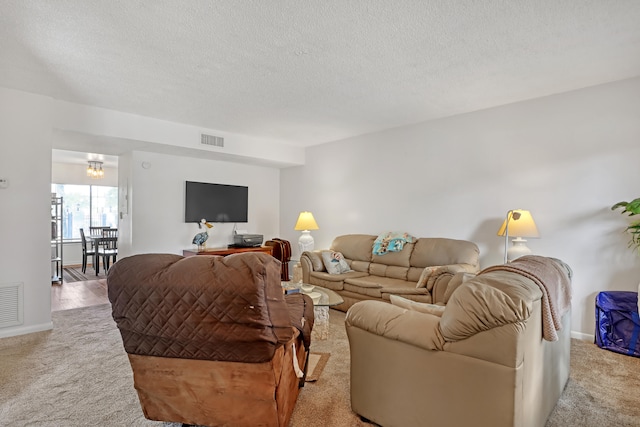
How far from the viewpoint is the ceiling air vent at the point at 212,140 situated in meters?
4.95

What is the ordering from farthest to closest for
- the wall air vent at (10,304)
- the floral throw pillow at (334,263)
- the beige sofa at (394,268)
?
the floral throw pillow at (334,263)
the beige sofa at (394,268)
the wall air vent at (10,304)

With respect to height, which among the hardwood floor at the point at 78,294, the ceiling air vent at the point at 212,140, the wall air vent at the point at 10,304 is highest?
the ceiling air vent at the point at 212,140

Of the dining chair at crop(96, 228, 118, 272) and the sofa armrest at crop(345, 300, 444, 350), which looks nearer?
the sofa armrest at crop(345, 300, 444, 350)

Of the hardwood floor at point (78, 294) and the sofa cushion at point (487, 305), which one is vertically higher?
the sofa cushion at point (487, 305)

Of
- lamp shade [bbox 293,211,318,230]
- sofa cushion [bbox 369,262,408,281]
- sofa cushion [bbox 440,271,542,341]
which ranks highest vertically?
lamp shade [bbox 293,211,318,230]

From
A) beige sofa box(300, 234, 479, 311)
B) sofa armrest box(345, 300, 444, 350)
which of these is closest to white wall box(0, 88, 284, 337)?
beige sofa box(300, 234, 479, 311)

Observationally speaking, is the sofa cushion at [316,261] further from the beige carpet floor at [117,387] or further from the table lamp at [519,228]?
the table lamp at [519,228]

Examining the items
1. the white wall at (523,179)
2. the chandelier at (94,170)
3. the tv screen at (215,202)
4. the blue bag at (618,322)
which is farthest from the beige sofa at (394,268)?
the chandelier at (94,170)

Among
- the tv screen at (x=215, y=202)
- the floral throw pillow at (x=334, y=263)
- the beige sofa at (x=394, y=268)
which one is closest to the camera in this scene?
the beige sofa at (x=394, y=268)

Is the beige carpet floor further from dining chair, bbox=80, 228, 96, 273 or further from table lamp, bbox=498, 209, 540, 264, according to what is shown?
dining chair, bbox=80, 228, 96, 273

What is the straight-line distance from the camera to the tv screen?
543 cm

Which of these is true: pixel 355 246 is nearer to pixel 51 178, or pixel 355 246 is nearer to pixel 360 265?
pixel 360 265

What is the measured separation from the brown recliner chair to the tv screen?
13.1 ft

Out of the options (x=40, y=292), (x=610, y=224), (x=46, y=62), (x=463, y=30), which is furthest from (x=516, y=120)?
(x=40, y=292)
